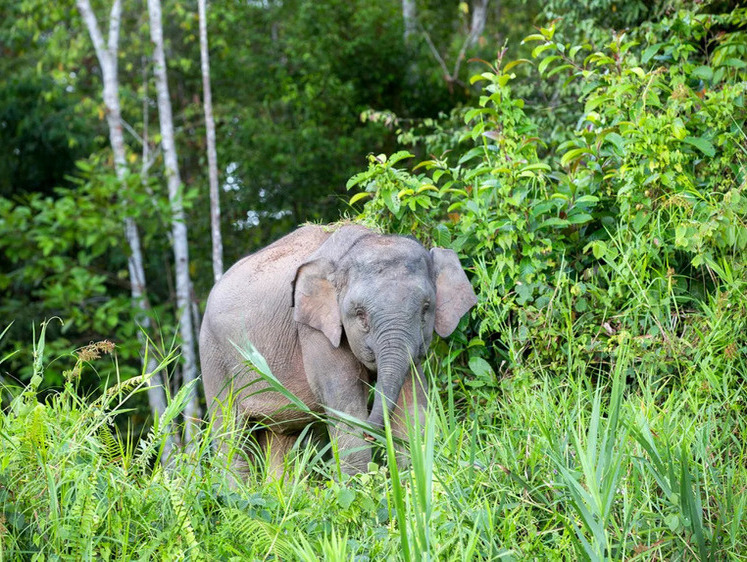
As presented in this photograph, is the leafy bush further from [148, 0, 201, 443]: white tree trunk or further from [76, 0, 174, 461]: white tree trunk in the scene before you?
[76, 0, 174, 461]: white tree trunk

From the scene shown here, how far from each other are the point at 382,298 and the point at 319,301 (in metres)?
0.43

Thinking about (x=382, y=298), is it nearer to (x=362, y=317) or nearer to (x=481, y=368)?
(x=362, y=317)

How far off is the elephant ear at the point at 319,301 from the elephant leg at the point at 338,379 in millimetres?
88

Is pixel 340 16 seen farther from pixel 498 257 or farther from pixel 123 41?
pixel 498 257

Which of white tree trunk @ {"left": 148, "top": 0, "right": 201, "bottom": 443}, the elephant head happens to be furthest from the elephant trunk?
white tree trunk @ {"left": 148, "top": 0, "right": 201, "bottom": 443}

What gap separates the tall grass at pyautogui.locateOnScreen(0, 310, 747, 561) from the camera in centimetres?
351

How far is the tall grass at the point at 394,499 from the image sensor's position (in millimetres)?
3510

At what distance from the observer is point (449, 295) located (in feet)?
17.0

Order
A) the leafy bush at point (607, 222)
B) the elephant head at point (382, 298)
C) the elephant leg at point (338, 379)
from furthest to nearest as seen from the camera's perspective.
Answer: the leafy bush at point (607, 222)
the elephant leg at point (338, 379)
the elephant head at point (382, 298)

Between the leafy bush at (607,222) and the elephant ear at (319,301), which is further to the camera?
the leafy bush at (607,222)

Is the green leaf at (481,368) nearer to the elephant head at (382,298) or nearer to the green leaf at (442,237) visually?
the elephant head at (382,298)

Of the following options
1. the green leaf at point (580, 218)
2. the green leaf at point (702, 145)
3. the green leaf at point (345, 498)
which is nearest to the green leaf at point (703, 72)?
the green leaf at point (702, 145)

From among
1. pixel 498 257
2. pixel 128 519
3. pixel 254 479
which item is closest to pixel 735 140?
pixel 498 257

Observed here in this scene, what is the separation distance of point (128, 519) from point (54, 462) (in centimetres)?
36
